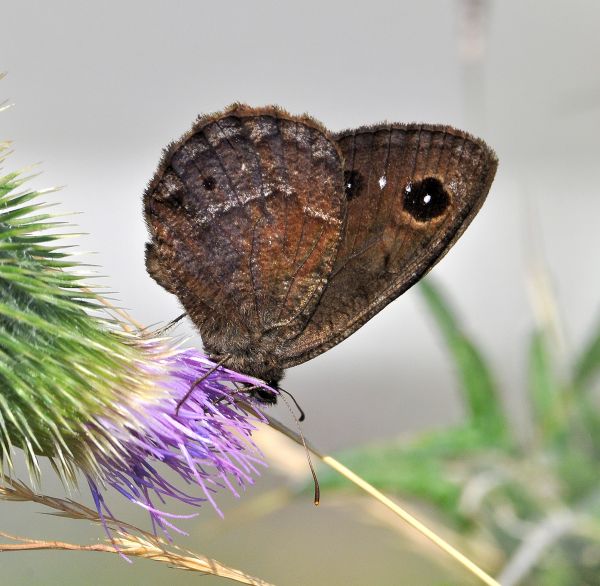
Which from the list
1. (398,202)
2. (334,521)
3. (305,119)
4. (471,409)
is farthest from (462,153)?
(334,521)

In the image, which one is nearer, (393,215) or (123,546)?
(123,546)


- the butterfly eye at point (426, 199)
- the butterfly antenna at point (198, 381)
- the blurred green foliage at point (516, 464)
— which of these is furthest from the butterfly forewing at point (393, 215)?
the blurred green foliage at point (516, 464)

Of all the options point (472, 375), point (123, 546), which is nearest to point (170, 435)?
point (123, 546)

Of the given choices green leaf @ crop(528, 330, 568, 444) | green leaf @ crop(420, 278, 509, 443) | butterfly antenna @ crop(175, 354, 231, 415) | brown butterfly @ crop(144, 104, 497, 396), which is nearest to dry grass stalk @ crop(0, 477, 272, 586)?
butterfly antenna @ crop(175, 354, 231, 415)

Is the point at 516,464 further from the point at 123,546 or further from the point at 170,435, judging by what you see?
the point at 123,546

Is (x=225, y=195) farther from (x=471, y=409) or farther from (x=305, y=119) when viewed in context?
(x=471, y=409)

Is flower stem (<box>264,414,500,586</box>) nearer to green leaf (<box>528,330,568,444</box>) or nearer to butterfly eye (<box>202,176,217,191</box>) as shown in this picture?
A: butterfly eye (<box>202,176,217,191</box>)

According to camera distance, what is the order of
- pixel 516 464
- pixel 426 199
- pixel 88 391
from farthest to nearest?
pixel 516 464 < pixel 426 199 < pixel 88 391
